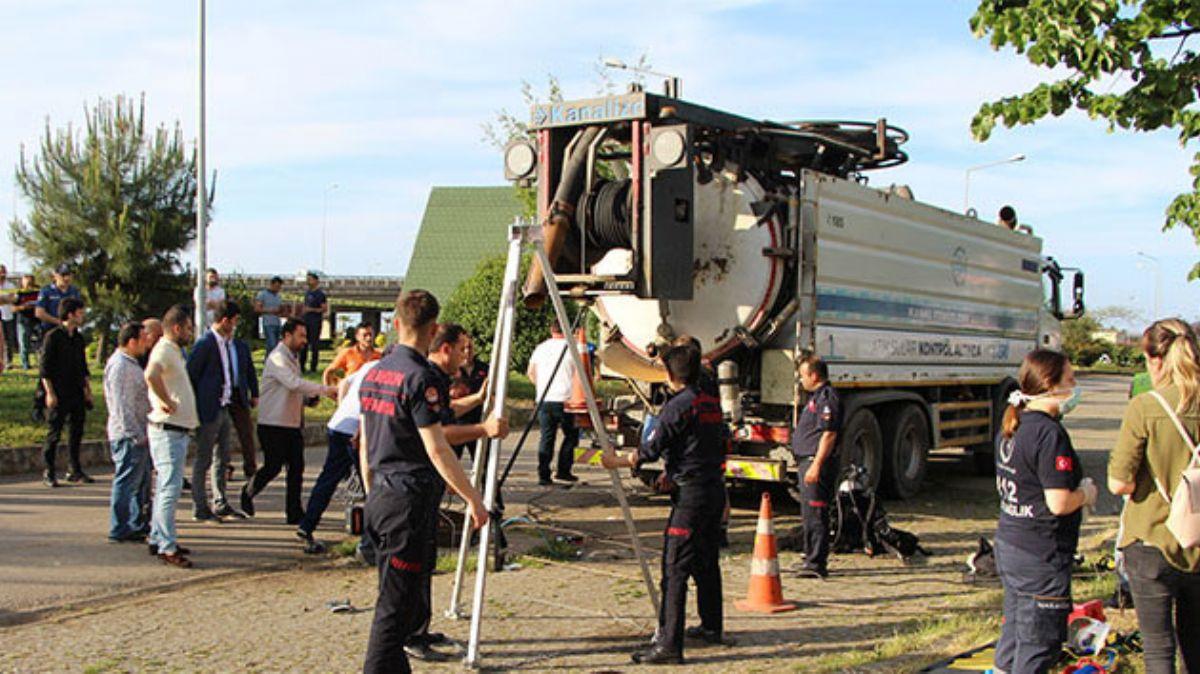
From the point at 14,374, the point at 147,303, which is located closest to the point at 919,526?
the point at 14,374

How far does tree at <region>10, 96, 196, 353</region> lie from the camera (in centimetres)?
2322

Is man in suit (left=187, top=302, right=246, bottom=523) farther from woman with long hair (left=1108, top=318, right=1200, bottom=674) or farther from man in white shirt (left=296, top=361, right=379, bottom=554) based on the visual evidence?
woman with long hair (left=1108, top=318, right=1200, bottom=674)

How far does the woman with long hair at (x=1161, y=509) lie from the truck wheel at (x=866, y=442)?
5.99 m

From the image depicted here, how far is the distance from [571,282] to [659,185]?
1068 millimetres

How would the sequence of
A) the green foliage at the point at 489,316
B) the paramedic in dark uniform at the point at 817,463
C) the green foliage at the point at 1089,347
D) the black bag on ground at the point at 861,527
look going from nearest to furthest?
the paramedic in dark uniform at the point at 817,463 < the black bag on ground at the point at 861,527 < the green foliage at the point at 489,316 < the green foliage at the point at 1089,347

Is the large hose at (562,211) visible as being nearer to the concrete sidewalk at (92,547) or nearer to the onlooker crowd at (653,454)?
the onlooker crowd at (653,454)

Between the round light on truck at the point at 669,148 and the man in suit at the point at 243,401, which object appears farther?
the man in suit at the point at 243,401

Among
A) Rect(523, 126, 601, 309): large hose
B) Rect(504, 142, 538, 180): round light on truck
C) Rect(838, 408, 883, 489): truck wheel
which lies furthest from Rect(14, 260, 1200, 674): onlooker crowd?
Rect(838, 408, 883, 489): truck wheel

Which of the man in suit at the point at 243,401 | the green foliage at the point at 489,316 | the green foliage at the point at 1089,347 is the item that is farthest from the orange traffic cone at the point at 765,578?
the green foliage at the point at 1089,347

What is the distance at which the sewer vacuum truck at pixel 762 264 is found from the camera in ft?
30.3

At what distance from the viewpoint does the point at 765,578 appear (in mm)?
7262

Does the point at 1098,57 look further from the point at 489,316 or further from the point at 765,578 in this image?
the point at 489,316

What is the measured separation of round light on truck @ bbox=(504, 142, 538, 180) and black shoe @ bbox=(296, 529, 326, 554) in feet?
10.7

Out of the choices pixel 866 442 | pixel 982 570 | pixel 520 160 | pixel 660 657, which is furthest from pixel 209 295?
pixel 660 657
